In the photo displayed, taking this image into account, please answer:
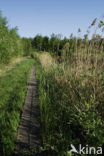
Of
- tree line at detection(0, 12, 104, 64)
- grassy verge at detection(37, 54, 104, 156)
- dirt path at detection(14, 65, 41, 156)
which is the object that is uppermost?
tree line at detection(0, 12, 104, 64)

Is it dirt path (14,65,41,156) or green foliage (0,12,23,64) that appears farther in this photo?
green foliage (0,12,23,64)

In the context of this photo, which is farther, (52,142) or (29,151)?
(52,142)

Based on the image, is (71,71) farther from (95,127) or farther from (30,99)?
(30,99)

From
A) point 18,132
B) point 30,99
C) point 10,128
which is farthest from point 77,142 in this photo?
point 30,99

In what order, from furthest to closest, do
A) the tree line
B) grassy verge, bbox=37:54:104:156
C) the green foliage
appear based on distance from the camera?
1. the green foliage
2. the tree line
3. grassy verge, bbox=37:54:104:156

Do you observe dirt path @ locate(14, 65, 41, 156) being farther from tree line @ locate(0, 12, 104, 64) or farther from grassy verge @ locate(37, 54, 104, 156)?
tree line @ locate(0, 12, 104, 64)

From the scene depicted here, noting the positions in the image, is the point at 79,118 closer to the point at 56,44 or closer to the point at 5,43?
the point at 56,44

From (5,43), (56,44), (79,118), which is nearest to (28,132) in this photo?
(79,118)

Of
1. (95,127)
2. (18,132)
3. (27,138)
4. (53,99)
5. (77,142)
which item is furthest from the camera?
(53,99)

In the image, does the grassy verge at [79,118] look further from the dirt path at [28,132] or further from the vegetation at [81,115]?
the dirt path at [28,132]

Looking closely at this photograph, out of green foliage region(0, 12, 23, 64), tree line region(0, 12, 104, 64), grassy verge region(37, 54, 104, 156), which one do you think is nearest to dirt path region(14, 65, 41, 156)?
grassy verge region(37, 54, 104, 156)

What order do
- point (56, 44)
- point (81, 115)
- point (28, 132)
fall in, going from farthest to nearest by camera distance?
point (56, 44)
point (28, 132)
point (81, 115)

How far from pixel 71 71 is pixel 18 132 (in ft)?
4.70

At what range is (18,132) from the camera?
1.97 meters
